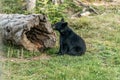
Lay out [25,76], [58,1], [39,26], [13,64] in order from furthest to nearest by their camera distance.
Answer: [58,1], [39,26], [13,64], [25,76]

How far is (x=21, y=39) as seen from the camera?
659 centimetres

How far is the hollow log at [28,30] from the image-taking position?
654 cm

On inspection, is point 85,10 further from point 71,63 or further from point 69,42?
point 71,63

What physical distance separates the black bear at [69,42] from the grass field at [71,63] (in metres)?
0.21

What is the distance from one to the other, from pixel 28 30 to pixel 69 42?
1.00m

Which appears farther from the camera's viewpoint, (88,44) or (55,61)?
(88,44)

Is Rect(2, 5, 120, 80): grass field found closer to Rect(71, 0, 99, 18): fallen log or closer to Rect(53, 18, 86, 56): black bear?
Rect(53, 18, 86, 56): black bear

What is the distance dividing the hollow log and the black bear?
0.30m

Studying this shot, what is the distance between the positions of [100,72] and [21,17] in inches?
89.4

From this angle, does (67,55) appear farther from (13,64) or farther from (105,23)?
(105,23)

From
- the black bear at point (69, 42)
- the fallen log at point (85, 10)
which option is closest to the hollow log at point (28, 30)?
the black bear at point (69, 42)

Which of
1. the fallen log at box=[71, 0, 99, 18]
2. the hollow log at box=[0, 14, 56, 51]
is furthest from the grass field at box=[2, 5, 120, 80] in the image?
the fallen log at box=[71, 0, 99, 18]

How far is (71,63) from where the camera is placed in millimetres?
6086

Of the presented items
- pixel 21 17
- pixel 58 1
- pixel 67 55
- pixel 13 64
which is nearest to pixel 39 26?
pixel 21 17
